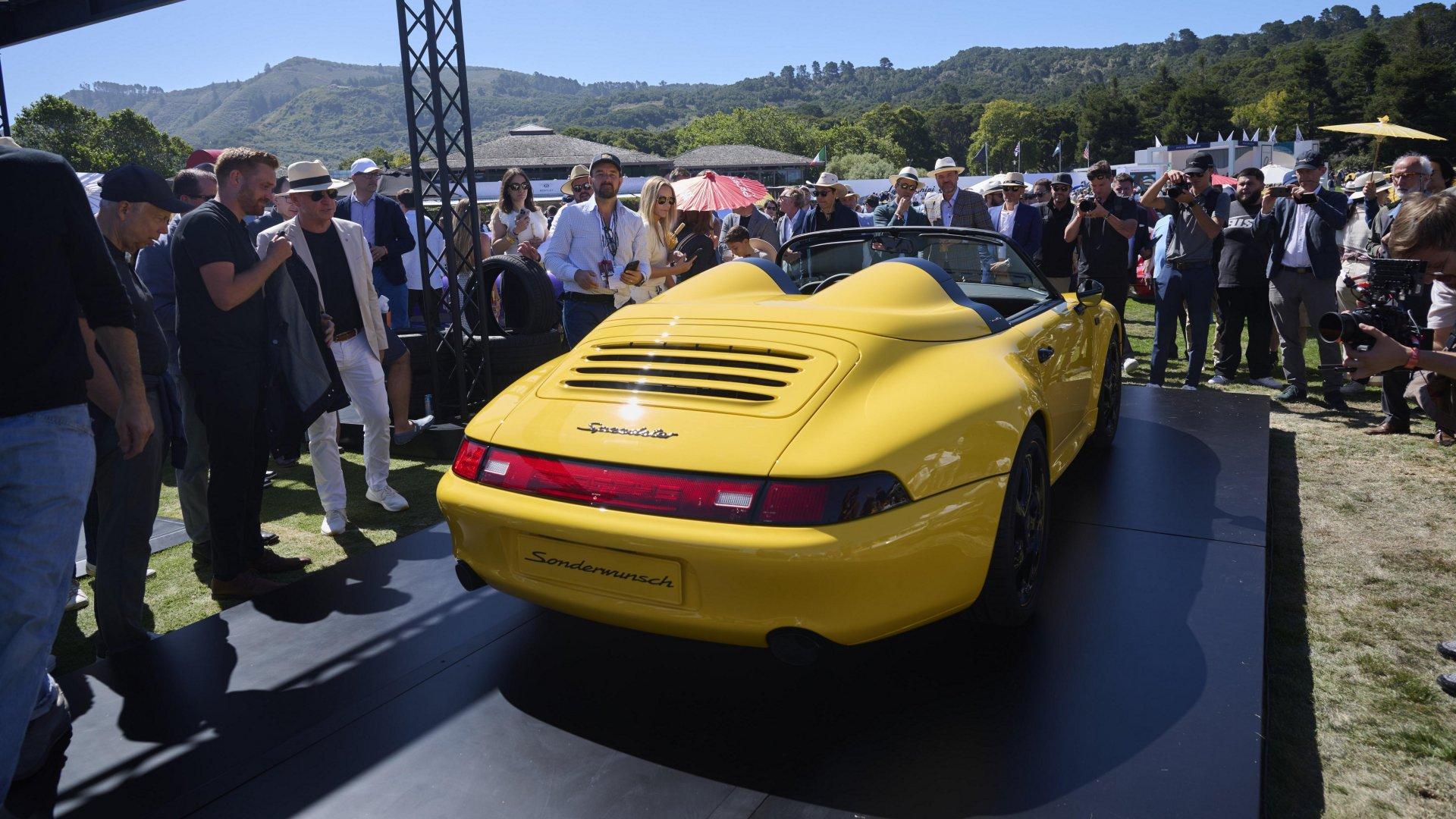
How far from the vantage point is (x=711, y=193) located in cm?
895

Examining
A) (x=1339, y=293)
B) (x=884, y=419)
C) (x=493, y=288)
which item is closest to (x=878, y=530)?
(x=884, y=419)

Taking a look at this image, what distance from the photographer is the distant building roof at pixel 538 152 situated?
3994 inches

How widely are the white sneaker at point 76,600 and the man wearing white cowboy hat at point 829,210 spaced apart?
5561 millimetres

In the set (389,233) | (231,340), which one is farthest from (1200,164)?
(231,340)

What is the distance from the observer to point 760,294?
3.78 metres

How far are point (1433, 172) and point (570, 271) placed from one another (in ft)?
22.8

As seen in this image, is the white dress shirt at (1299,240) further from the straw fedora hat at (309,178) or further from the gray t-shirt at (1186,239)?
the straw fedora hat at (309,178)

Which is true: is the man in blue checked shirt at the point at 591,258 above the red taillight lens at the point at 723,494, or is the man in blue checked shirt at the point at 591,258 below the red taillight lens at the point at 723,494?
above

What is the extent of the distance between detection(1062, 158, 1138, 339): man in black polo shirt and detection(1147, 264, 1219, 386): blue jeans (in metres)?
0.39

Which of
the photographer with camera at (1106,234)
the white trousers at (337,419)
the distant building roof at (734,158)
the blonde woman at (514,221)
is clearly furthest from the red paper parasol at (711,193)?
the distant building roof at (734,158)

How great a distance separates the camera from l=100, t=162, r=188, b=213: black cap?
3.51 m

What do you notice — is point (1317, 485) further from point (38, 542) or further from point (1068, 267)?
point (38, 542)

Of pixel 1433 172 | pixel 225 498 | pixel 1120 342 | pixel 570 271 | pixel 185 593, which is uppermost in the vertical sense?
pixel 1433 172

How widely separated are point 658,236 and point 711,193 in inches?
116
